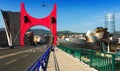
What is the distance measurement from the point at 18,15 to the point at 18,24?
4251mm

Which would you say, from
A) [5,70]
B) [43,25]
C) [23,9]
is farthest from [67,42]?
[5,70]

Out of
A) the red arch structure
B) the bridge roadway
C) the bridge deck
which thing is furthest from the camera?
the red arch structure

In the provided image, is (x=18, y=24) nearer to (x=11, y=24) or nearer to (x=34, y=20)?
(x=11, y=24)

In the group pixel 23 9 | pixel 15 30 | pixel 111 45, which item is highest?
pixel 23 9

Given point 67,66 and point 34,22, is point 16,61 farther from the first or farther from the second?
point 34,22

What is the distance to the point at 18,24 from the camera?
112 meters

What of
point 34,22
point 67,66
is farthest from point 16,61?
point 34,22

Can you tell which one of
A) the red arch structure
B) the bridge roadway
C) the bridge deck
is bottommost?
the bridge roadway

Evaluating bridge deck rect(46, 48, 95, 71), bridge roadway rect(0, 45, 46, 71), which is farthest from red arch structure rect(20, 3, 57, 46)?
bridge deck rect(46, 48, 95, 71)

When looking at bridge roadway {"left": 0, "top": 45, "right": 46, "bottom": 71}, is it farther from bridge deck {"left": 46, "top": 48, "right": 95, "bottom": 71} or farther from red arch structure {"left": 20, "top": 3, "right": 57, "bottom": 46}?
red arch structure {"left": 20, "top": 3, "right": 57, "bottom": 46}

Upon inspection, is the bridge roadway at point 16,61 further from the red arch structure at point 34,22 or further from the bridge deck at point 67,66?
the red arch structure at point 34,22

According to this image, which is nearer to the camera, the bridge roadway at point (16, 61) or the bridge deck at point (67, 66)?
the bridge deck at point (67, 66)

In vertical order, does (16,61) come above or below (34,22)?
below

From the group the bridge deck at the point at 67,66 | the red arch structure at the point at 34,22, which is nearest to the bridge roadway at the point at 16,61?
the bridge deck at the point at 67,66
